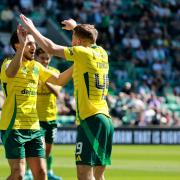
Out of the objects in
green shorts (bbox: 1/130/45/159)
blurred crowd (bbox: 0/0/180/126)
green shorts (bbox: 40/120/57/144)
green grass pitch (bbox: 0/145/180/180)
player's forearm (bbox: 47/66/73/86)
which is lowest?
green grass pitch (bbox: 0/145/180/180)

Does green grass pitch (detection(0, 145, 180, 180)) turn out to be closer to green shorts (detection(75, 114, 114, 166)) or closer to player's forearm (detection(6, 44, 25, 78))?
player's forearm (detection(6, 44, 25, 78))

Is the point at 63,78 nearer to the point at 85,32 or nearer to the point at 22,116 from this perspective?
the point at 22,116

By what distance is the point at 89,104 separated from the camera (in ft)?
29.2

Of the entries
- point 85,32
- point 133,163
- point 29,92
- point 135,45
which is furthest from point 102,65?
point 135,45

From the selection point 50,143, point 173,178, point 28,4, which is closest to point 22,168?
point 50,143

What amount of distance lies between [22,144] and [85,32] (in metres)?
1.75

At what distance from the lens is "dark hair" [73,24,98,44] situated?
8.83 meters

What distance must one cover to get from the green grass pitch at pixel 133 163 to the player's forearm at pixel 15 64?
4.31 m

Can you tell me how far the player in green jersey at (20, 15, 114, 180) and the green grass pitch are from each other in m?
5.02

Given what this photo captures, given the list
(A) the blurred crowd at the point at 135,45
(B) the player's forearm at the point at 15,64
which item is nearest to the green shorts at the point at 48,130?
(B) the player's forearm at the point at 15,64

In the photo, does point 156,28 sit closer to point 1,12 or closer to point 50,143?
point 1,12

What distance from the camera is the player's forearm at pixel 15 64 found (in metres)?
9.51

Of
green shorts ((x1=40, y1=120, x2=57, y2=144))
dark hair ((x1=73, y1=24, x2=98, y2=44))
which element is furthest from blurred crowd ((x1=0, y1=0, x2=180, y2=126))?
dark hair ((x1=73, y1=24, x2=98, y2=44))

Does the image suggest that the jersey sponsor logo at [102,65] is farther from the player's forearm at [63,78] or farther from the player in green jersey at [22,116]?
the player in green jersey at [22,116]
